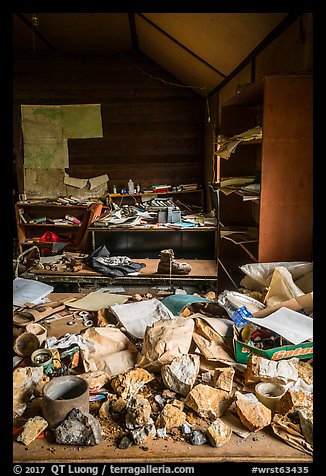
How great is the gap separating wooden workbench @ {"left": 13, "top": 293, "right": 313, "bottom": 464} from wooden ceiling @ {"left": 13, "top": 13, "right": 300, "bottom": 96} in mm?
2359

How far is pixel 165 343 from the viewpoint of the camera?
156 cm

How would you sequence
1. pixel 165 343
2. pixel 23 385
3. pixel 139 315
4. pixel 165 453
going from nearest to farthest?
pixel 165 453 < pixel 23 385 < pixel 165 343 < pixel 139 315

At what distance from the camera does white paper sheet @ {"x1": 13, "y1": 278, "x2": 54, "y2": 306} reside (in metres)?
2.35

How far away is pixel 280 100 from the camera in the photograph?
2150 millimetres

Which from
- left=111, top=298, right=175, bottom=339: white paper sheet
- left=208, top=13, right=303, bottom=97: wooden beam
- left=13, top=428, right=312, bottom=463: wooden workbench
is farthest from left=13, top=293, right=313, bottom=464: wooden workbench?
left=208, top=13, right=303, bottom=97: wooden beam

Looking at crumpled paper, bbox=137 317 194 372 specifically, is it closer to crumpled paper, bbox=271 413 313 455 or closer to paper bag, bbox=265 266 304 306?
crumpled paper, bbox=271 413 313 455

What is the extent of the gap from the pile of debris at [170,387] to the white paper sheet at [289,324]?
6 centimetres

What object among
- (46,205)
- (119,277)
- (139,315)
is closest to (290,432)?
(139,315)

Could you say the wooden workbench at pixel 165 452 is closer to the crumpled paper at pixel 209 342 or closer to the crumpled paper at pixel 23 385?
the crumpled paper at pixel 23 385

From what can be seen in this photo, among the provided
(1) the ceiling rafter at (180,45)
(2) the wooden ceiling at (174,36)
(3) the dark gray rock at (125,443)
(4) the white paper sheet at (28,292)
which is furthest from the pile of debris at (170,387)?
(1) the ceiling rafter at (180,45)

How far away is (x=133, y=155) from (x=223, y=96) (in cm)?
235

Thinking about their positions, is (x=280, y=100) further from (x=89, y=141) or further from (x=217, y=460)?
(x=89, y=141)

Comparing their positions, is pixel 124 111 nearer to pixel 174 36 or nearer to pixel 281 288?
pixel 174 36

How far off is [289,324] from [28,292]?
5.38ft
